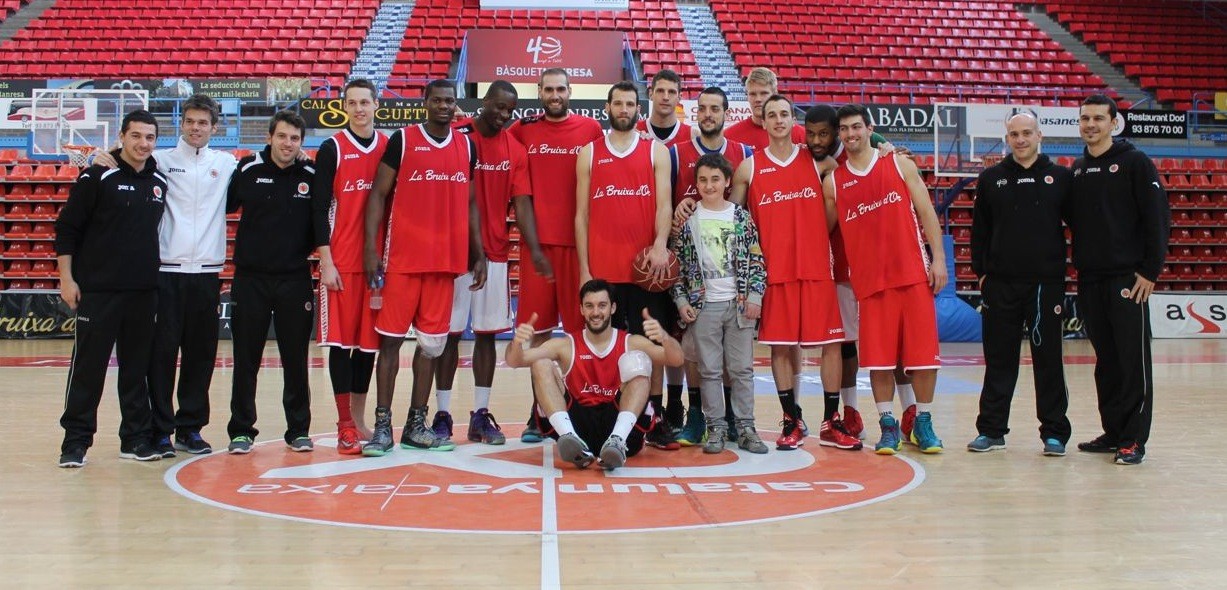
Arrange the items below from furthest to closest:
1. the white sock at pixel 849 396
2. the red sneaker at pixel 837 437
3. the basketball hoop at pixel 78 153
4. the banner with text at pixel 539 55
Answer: the banner with text at pixel 539 55 < the basketball hoop at pixel 78 153 < the white sock at pixel 849 396 < the red sneaker at pixel 837 437

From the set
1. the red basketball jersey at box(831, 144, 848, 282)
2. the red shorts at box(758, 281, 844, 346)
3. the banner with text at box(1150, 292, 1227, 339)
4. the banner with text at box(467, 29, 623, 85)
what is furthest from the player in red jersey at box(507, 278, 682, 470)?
the banner with text at box(467, 29, 623, 85)

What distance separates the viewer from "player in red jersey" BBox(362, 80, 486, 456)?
5.22 meters

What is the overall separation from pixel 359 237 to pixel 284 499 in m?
1.63

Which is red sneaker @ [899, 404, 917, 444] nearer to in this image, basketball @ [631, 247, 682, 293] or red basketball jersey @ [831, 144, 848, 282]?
red basketball jersey @ [831, 144, 848, 282]

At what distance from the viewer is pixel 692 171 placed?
569cm

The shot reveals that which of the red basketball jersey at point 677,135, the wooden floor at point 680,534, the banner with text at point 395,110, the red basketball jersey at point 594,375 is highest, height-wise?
the banner with text at point 395,110

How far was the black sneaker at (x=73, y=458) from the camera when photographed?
4.90 metres

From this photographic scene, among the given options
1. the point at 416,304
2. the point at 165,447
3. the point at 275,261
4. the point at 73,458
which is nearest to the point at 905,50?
the point at 416,304

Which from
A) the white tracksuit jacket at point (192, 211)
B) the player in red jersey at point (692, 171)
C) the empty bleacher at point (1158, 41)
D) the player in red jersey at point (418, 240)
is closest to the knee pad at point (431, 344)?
the player in red jersey at point (418, 240)

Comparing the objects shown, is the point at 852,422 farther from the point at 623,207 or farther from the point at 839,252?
the point at 623,207

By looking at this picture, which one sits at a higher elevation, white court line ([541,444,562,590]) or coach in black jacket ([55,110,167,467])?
coach in black jacket ([55,110,167,467])

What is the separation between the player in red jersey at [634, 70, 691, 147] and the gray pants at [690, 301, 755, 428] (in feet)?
3.45

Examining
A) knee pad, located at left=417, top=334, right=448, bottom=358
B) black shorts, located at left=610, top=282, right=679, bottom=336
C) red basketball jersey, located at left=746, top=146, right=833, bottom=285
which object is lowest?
knee pad, located at left=417, top=334, right=448, bottom=358

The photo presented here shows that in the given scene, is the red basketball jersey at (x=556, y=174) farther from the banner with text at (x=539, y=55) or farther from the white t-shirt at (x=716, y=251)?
the banner with text at (x=539, y=55)
